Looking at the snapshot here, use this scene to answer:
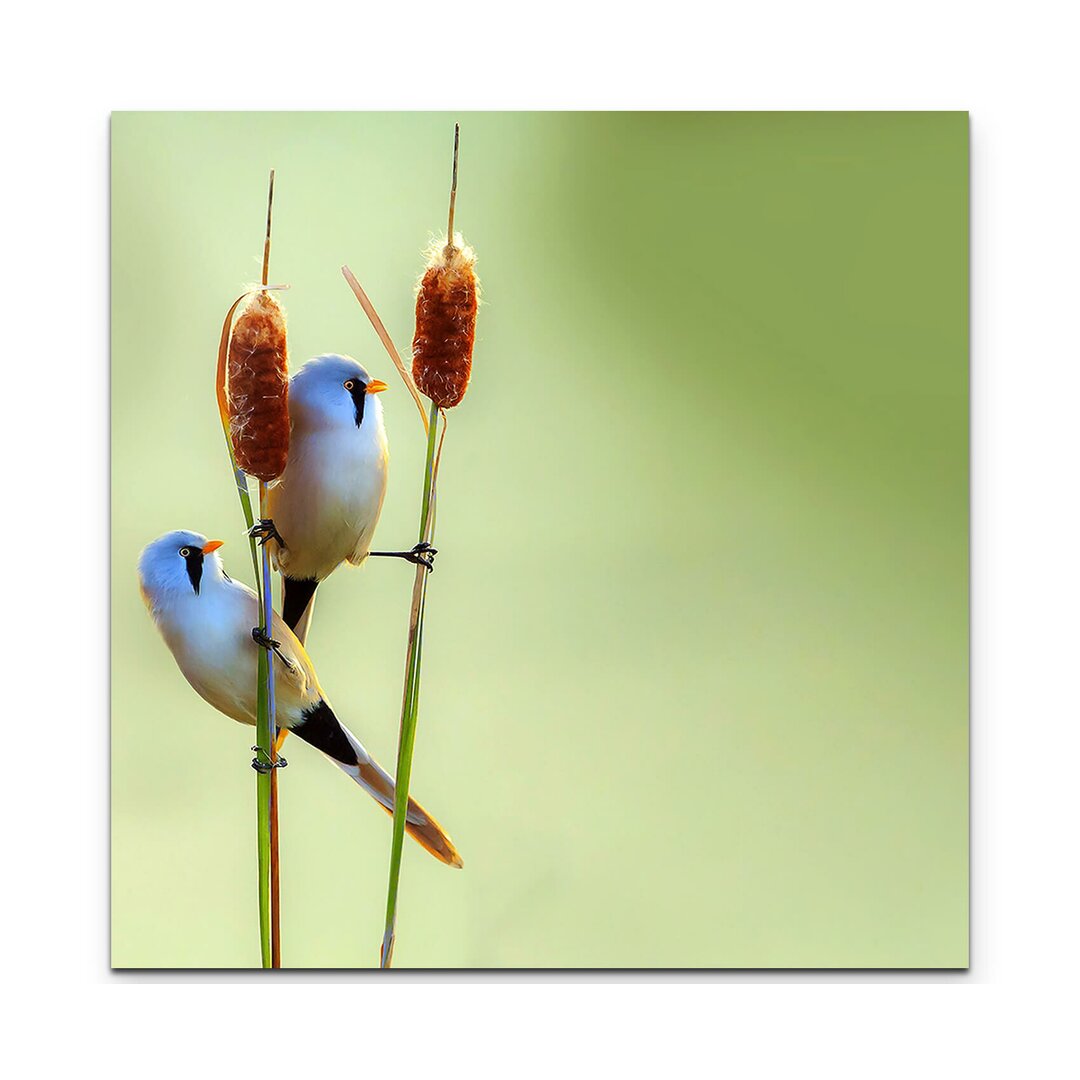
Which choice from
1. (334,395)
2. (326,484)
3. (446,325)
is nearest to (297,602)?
(326,484)

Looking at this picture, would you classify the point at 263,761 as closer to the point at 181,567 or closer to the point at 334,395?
the point at 181,567

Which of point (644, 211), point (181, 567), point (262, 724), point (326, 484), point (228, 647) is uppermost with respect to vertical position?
point (644, 211)

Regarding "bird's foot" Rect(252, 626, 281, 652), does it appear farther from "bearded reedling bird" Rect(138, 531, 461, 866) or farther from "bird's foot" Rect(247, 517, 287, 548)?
"bird's foot" Rect(247, 517, 287, 548)

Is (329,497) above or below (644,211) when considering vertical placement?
below

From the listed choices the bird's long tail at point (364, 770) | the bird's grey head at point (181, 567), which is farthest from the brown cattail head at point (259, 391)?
the bird's long tail at point (364, 770)
